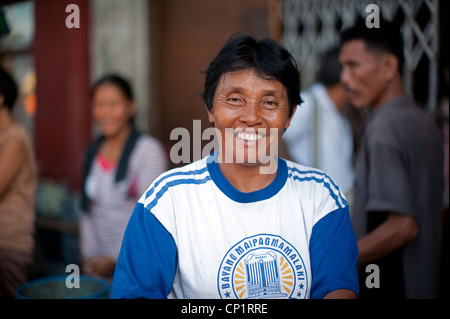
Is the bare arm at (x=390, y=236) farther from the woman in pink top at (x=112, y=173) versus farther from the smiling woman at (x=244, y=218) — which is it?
the woman in pink top at (x=112, y=173)

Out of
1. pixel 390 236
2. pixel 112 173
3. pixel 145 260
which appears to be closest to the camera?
pixel 145 260

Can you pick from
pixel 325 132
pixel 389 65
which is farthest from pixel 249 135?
pixel 325 132

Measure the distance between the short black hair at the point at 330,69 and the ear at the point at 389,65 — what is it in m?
0.98

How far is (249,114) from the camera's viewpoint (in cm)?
169

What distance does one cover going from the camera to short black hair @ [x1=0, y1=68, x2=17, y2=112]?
9.12 feet

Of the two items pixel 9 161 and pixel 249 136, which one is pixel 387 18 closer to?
pixel 249 136

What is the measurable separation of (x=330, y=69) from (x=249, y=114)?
2248 millimetres

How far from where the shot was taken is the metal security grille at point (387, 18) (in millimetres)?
3406

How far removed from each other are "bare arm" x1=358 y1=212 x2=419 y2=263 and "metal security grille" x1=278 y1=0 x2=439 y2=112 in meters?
1.44

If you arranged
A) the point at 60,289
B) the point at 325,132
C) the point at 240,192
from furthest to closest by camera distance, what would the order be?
1. the point at 325,132
2. the point at 60,289
3. the point at 240,192

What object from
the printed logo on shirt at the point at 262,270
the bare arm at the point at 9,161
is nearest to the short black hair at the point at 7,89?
the bare arm at the point at 9,161

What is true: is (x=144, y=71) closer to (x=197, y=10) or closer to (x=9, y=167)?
(x=197, y=10)

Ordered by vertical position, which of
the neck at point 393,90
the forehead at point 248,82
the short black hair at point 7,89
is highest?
the short black hair at point 7,89
